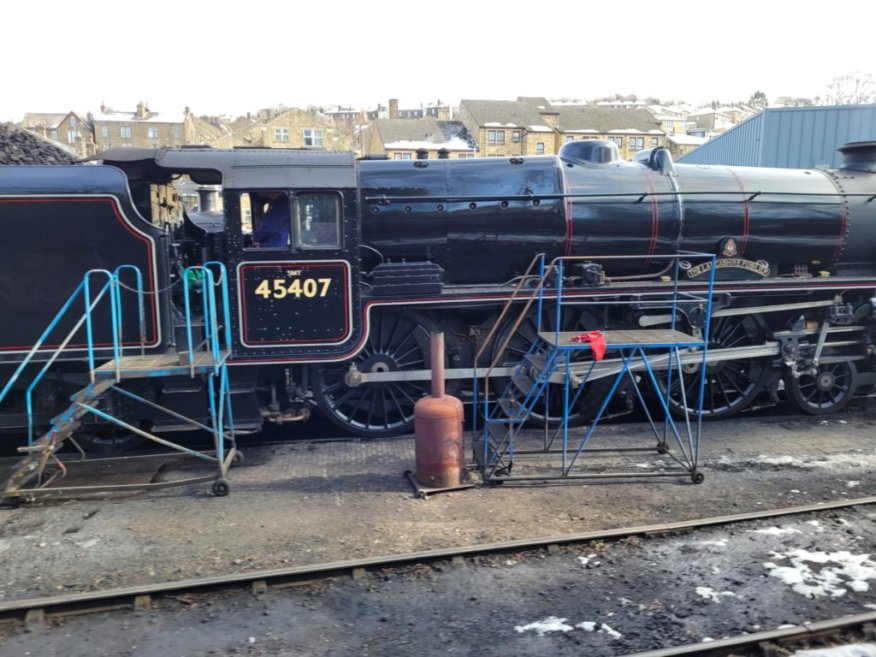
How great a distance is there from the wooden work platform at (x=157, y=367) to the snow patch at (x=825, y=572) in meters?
4.68

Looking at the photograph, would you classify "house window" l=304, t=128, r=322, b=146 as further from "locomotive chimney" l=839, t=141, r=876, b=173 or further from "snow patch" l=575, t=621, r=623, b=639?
"snow patch" l=575, t=621, r=623, b=639

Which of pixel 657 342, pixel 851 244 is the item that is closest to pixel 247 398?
pixel 657 342

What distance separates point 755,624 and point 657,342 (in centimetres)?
256

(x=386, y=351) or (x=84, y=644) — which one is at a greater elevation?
(x=386, y=351)

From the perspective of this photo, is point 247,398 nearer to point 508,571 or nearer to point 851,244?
point 508,571

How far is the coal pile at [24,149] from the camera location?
15.5 m

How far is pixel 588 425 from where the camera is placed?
8.23m

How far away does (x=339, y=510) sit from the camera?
6000 mm

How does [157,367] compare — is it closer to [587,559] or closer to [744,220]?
[587,559]

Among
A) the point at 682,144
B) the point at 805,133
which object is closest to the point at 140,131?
the point at 682,144

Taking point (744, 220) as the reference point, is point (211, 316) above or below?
below

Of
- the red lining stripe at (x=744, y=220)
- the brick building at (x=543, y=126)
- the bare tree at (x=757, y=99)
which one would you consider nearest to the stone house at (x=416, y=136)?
the brick building at (x=543, y=126)

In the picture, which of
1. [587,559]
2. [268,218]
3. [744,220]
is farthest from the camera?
[744,220]

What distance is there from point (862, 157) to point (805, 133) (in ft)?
29.5
